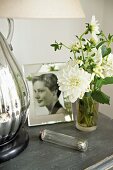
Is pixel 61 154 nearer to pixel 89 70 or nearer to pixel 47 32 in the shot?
pixel 89 70

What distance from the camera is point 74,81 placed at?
697 mm

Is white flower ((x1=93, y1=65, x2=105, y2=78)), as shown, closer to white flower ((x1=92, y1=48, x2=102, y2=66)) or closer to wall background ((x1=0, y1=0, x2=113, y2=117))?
white flower ((x1=92, y1=48, x2=102, y2=66))

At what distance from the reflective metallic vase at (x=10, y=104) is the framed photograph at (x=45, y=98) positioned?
14cm

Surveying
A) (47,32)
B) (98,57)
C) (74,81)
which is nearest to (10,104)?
(74,81)

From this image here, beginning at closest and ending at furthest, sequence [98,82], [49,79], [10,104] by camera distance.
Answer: [10,104]
[98,82]
[49,79]

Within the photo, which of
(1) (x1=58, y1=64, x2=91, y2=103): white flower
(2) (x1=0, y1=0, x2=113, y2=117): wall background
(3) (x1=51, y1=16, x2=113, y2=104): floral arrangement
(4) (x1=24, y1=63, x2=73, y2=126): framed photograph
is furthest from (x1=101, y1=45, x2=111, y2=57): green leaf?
(2) (x1=0, y1=0, x2=113, y2=117): wall background

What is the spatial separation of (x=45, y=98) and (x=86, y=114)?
161mm

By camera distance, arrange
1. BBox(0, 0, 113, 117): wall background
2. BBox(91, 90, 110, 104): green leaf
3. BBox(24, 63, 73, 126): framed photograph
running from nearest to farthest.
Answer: BBox(91, 90, 110, 104): green leaf → BBox(24, 63, 73, 126): framed photograph → BBox(0, 0, 113, 117): wall background

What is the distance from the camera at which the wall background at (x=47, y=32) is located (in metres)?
1.11

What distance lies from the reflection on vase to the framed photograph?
0.07 meters

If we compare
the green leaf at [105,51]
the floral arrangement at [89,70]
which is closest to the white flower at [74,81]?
the floral arrangement at [89,70]

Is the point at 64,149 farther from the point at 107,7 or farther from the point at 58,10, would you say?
the point at 107,7

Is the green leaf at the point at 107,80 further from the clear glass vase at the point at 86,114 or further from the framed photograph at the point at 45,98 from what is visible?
the framed photograph at the point at 45,98

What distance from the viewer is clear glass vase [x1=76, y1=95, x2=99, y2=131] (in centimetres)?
83
